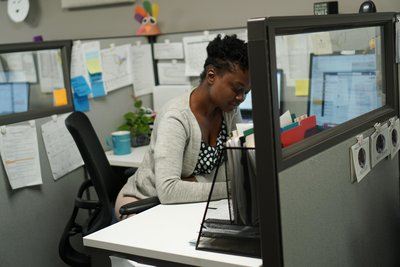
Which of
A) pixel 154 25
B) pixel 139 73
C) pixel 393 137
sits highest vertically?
pixel 154 25

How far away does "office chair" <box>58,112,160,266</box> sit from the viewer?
2.00 meters

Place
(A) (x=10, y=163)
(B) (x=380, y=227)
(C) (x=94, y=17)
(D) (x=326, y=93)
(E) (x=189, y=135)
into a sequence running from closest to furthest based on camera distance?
(B) (x=380, y=227)
(E) (x=189, y=135)
(A) (x=10, y=163)
(D) (x=326, y=93)
(C) (x=94, y=17)

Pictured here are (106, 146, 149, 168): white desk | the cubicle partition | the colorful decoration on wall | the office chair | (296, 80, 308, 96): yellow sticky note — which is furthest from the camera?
the colorful decoration on wall

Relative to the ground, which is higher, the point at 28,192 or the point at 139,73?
the point at 139,73

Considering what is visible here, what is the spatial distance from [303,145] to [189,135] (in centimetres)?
66

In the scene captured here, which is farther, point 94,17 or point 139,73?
point 94,17

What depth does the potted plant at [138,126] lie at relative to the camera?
2793 millimetres

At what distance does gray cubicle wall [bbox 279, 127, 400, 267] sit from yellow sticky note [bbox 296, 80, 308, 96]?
0.86m

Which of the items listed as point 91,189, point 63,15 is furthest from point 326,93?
point 63,15

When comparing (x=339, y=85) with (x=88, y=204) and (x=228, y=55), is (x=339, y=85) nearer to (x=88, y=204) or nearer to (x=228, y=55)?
(x=228, y=55)

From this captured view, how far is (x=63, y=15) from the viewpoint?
3.64 meters

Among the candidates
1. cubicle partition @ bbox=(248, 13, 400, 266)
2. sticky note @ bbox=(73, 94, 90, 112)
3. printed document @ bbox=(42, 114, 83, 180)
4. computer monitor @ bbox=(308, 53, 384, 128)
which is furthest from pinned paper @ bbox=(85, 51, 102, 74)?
cubicle partition @ bbox=(248, 13, 400, 266)

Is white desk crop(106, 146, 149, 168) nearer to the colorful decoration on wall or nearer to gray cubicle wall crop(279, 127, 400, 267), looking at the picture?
the colorful decoration on wall

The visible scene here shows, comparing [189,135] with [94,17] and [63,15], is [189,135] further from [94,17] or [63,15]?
[63,15]
